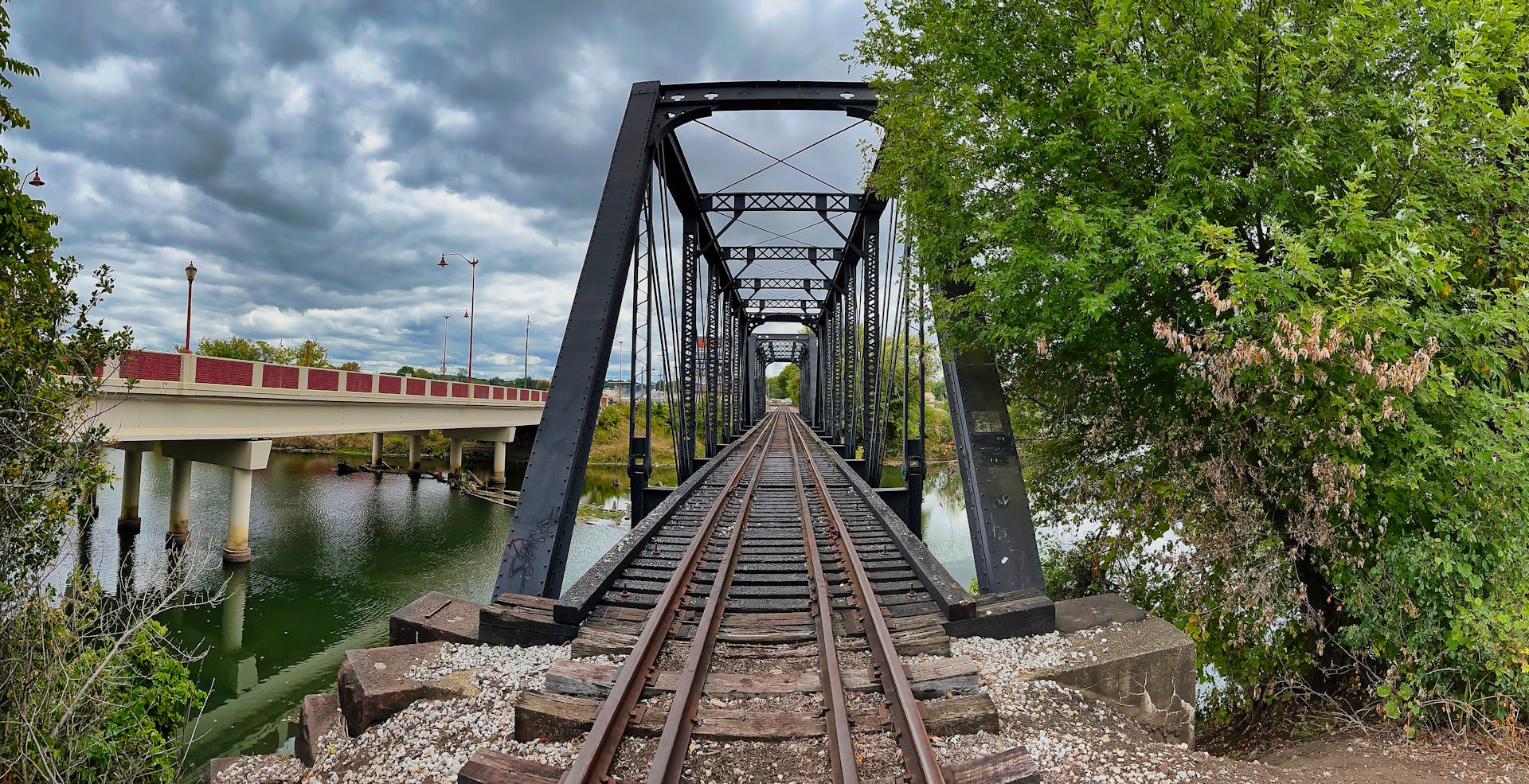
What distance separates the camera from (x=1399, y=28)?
4645mm

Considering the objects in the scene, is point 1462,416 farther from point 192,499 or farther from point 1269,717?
point 192,499

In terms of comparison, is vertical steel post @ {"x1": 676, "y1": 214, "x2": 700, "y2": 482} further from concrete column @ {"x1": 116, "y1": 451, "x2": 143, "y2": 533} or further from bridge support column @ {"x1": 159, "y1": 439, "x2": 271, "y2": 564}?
concrete column @ {"x1": 116, "y1": 451, "x2": 143, "y2": 533}

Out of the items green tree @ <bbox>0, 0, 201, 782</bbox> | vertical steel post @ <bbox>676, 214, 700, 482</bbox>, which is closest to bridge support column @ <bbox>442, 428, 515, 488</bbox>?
vertical steel post @ <bbox>676, 214, 700, 482</bbox>

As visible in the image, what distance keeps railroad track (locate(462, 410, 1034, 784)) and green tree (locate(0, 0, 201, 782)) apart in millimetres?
4152

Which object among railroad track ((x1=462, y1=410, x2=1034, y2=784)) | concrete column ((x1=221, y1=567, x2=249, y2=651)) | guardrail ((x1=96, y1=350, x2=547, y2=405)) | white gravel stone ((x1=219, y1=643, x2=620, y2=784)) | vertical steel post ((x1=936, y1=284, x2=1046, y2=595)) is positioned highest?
guardrail ((x1=96, y1=350, x2=547, y2=405))

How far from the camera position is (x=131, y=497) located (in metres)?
20.8

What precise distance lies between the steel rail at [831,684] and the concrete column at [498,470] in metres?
34.0

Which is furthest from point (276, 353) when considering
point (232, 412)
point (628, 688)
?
point (628, 688)

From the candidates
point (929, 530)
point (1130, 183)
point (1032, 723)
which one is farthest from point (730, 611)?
point (929, 530)

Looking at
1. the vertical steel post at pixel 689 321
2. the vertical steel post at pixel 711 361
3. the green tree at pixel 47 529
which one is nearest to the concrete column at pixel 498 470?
the vertical steel post at pixel 711 361

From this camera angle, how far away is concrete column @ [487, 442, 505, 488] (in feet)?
122

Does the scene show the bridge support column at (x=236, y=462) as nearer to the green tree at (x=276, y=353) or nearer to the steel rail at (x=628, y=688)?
the steel rail at (x=628, y=688)

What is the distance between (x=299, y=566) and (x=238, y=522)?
78.8 inches

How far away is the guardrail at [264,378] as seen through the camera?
13.3 metres
